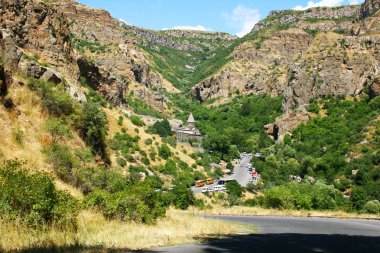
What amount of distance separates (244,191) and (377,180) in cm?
2612

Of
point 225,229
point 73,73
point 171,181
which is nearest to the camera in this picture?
point 225,229

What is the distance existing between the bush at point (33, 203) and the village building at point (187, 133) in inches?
4569

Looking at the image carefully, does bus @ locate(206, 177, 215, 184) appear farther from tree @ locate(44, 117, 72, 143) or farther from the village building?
tree @ locate(44, 117, 72, 143)

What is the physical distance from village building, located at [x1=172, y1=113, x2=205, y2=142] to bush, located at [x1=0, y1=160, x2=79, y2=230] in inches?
4569

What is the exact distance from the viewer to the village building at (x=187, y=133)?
132250 millimetres

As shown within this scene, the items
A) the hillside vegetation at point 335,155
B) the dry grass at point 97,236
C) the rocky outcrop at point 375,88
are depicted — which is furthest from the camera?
the rocky outcrop at point 375,88

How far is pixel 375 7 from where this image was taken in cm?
18562

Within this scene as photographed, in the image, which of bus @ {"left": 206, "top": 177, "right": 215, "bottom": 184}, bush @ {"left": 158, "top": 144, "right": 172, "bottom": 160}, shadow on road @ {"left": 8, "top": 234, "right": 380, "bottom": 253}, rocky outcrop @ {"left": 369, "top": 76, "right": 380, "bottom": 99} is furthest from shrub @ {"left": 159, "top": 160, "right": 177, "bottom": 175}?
rocky outcrop @ {"left": 369, "top": 76, "right": 380, "bottom": 99}

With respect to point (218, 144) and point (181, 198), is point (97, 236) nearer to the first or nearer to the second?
point (181, 198)

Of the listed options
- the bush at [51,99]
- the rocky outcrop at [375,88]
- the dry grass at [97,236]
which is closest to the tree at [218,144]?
the rocky outcrop at [375,88]

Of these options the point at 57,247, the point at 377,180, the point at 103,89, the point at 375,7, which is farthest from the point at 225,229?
the point at 375,7

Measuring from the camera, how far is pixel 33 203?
1085 centimetres

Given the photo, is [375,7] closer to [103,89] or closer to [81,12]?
[81,12]

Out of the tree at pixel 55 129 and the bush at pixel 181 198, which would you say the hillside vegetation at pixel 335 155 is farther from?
the tree at pixel 55 129
